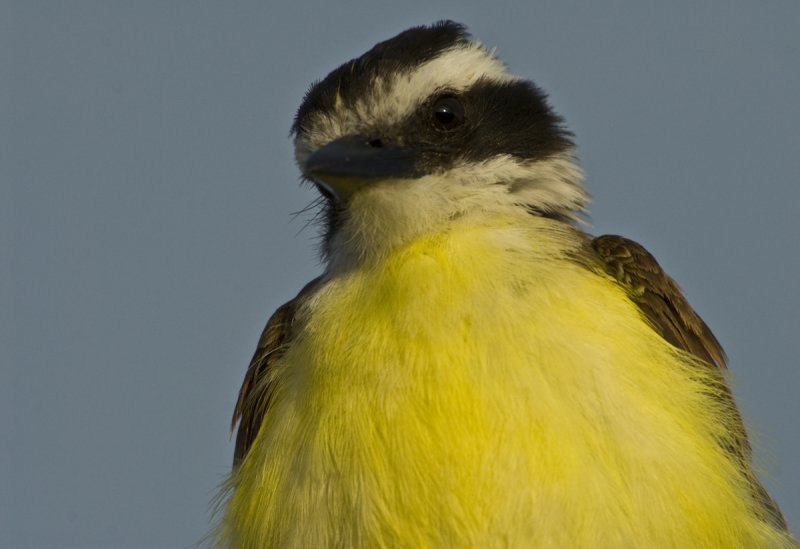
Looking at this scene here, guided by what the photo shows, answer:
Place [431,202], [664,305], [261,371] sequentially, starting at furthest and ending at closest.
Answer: [261,371]
[664,305]
[431,202]

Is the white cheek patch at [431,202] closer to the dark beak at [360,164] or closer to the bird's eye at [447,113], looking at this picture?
the dark beak at [360,164]

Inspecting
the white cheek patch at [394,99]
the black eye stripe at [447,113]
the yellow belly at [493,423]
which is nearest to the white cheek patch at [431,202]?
the yellow belly at [493,423]

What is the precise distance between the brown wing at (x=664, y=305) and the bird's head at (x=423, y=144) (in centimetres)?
45

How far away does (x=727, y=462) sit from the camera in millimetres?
5691

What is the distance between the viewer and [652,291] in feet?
19.4

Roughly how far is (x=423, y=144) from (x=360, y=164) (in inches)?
13.5

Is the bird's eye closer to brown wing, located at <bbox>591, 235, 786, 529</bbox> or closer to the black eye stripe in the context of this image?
the black eye stripe

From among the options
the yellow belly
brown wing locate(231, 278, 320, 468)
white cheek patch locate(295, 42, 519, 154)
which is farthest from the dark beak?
brown wing locate(231, 278, 320, 468)

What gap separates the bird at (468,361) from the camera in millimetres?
5105

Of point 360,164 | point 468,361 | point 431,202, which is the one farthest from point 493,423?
point 360,164

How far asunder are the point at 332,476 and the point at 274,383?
0.93 metres

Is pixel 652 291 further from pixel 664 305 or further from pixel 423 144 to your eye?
pixel 423 144

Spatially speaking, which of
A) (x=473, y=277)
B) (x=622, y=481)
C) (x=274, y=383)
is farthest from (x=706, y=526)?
(x=274, y=383)

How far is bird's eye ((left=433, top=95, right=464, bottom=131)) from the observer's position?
6086mm
